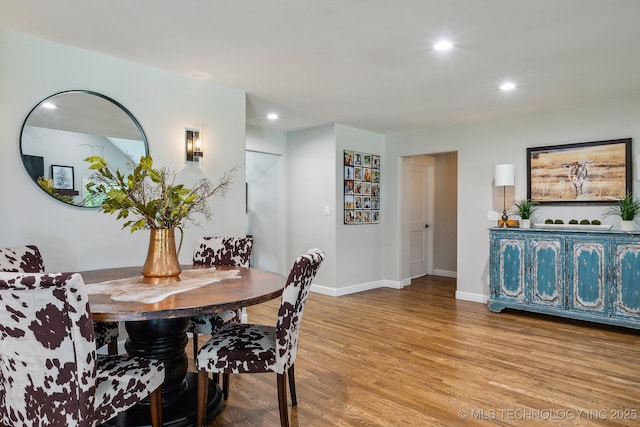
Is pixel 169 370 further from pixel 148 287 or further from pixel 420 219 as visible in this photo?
pixel 420 219

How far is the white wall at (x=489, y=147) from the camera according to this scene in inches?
160

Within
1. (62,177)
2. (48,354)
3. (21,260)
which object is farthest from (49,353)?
(62,177)

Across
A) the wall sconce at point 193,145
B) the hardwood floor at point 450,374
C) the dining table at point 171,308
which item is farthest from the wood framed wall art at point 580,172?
the wall sconce at point 193,145

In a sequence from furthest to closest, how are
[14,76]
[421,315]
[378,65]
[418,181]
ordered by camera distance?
[418,181] < [421,315] < [378,65] < [14,76]

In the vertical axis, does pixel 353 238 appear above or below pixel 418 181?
below

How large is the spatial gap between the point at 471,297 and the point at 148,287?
416 cm

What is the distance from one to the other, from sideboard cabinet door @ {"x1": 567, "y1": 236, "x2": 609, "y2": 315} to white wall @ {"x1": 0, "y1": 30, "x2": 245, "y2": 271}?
130 inches

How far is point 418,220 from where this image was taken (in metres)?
6.80

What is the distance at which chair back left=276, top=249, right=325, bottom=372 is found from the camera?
72.6 inches

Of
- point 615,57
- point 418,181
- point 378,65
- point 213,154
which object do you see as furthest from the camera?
point 418,181

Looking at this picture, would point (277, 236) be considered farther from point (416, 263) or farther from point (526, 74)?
point (526, 74)

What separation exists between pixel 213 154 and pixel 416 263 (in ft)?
14.4

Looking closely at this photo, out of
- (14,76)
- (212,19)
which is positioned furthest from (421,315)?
(14,76)

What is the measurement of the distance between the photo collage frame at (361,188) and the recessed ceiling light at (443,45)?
104 inches
